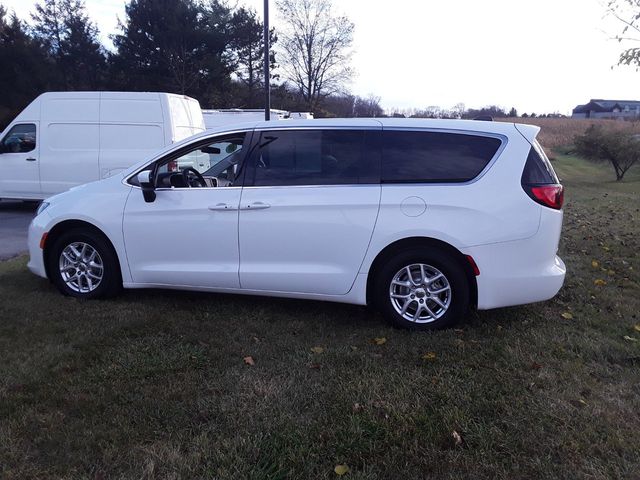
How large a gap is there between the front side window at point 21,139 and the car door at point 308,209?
876 centimetres

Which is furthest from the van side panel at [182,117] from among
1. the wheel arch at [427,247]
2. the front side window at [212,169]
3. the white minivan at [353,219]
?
the wheel arch at [427,247]

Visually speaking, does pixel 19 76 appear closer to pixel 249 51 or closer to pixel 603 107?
pixel 249 51

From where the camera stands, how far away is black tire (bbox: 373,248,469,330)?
456 cm

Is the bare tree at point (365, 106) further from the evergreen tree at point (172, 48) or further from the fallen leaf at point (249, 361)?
the fallen leaf at point (249, 361)

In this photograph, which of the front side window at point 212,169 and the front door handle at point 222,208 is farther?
the front side window at point 212,169

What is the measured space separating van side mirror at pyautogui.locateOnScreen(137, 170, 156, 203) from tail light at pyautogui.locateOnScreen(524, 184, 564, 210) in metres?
3.13

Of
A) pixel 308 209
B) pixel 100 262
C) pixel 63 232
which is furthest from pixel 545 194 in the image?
pixel 63 232

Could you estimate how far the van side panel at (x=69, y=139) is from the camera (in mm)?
11477

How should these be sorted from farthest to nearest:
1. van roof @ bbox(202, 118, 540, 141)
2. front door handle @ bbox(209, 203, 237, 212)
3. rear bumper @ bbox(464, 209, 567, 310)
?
front door handle @ bbox(209, 203, 237, 212)
van roof @ bbox(202, 118, 540, 141)
rear bumper @ bbox(464, 209, 567, 310)

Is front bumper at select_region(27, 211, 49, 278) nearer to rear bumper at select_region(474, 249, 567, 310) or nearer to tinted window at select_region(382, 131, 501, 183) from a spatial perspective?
tinted window at select_region(382, 131, 501, 183)

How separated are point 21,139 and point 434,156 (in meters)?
10.2

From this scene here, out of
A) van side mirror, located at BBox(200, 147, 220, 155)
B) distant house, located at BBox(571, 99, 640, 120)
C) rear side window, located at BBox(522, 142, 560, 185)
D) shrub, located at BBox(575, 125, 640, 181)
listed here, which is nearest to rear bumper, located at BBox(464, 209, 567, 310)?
rear side window, located at BBox(522, 142, 560, 185)

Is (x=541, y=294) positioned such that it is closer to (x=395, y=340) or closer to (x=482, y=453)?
(x=395, y=340)

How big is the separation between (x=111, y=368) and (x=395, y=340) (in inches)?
80.5
